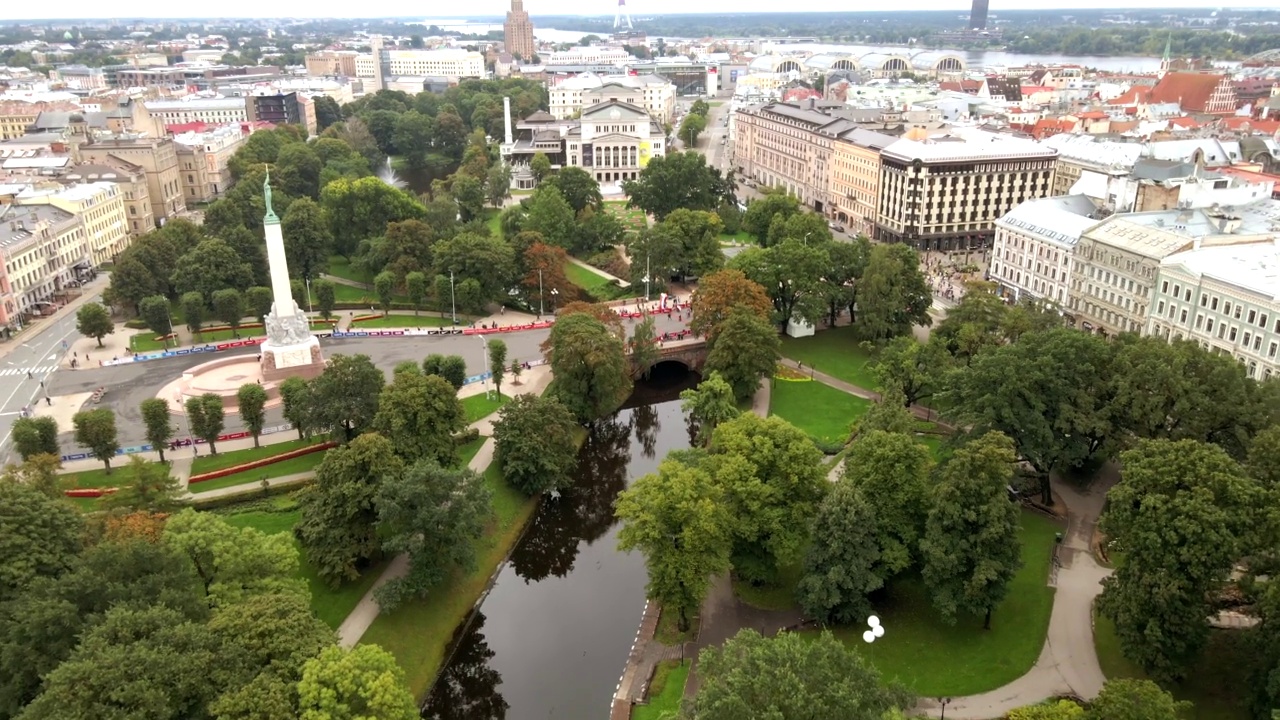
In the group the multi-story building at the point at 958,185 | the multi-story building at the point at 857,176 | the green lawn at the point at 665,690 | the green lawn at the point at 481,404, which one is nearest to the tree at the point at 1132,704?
the green lawn at the point at 665,690

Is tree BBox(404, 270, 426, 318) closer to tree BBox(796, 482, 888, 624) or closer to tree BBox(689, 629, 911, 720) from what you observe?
tree BBox(796, 482, 888, 624)

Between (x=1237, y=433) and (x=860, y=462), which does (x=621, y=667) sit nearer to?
(x=860, y=462)

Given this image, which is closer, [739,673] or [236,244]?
[739,673]

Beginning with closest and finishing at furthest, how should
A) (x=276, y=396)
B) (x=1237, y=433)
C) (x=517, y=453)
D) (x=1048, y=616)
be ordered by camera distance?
1. (x=1048, y=616)
2. (x=1237, y=433)
3. (x=517, y=453)
4. (x=276, y=396)

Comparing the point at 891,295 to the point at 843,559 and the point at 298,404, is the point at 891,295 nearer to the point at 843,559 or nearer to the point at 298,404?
the point at 843,559

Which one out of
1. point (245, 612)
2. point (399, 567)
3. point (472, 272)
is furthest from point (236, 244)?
point (245, 612)

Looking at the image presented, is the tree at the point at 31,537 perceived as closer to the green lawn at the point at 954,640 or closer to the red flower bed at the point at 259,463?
the red flower bed at the point at 259,463
